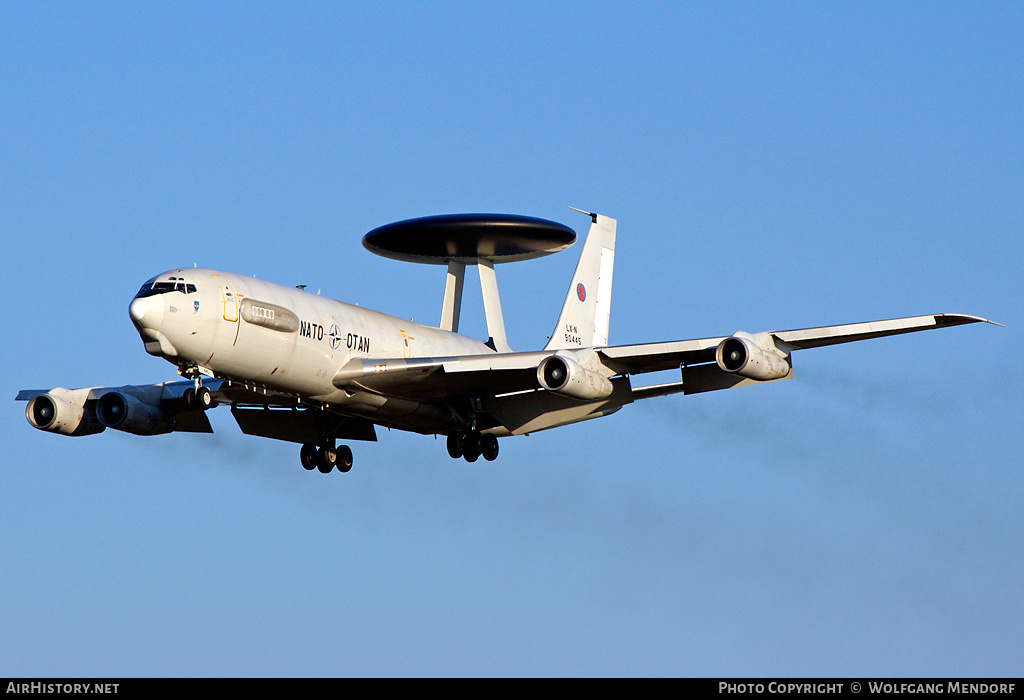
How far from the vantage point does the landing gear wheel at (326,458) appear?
176 ft

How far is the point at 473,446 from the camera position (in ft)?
172

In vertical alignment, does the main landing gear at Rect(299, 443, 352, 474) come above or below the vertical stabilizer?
below

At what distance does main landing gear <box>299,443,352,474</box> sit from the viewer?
53781 mm

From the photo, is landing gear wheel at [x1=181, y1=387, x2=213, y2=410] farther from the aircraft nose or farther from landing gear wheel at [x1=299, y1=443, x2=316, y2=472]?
landing gear wheel at [x1=299, y1=443, x2=316, y2=472]

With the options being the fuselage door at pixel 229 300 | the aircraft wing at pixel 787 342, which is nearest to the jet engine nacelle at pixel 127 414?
the fuselage door at pixel 229 300

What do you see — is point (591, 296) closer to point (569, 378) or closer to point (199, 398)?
point (569, 378)

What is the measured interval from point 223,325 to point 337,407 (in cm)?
708

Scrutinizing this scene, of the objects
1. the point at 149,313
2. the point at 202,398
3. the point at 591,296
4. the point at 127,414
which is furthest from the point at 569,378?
the point at 127,414

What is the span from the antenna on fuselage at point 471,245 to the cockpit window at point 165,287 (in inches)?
856

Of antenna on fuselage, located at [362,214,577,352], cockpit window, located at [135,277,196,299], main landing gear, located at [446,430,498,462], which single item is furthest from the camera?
antenna on fuselage, located at [362,214,577,352]

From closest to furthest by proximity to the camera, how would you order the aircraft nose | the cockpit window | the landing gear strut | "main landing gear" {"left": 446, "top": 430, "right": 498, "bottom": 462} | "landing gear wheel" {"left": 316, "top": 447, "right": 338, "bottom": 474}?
the aircraft nose → the cockpit window → the landing gear strut → "main landing gear" {"left": 446, "top": 430, "right": 498, "bottom": 462} → "landing gear wheel" {"left": 316, "top": 447, "right": 338, "bottom": 474}

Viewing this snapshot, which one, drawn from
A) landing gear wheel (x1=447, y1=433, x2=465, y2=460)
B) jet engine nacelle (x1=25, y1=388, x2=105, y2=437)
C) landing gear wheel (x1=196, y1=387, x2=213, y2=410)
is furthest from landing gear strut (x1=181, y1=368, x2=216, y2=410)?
landing gear wheel (x1=447, y1=433, x2=465, y2=460)
